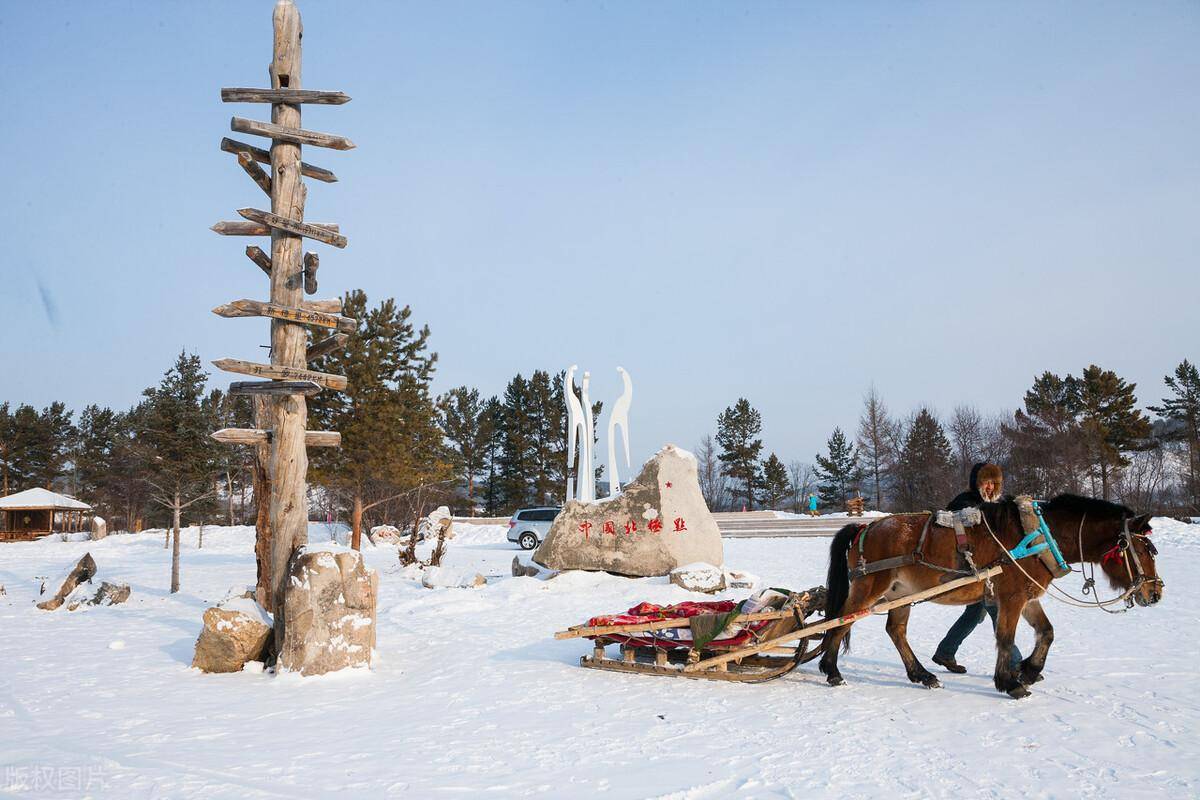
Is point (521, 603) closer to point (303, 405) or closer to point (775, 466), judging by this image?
point (303, 405)

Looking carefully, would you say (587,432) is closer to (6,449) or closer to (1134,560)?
(1134,560)

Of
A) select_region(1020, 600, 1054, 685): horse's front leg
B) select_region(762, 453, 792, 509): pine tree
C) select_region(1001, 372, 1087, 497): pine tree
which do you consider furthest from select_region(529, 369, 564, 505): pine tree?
select_region(1020, 600, 1054, 685): horse's front leg

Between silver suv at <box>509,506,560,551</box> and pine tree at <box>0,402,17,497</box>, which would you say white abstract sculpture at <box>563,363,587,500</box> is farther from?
pine tree at <box>0,402,17,497</box>

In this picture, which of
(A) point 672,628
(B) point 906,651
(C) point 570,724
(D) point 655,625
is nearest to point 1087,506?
(B) point 906,651

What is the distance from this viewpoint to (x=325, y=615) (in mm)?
7121

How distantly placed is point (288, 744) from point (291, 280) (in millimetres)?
5142

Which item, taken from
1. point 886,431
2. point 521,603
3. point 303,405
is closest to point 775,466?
point 886,431

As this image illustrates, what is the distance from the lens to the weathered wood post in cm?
793

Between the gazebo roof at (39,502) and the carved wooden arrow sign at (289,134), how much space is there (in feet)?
109

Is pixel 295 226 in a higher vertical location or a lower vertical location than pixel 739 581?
higher

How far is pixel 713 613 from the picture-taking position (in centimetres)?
681

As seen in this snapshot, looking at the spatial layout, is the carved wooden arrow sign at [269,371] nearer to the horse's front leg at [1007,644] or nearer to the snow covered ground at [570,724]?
the snow covered ground at [570,724]

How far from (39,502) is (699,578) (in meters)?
33.9

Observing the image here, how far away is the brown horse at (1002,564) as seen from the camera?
5.75 m
